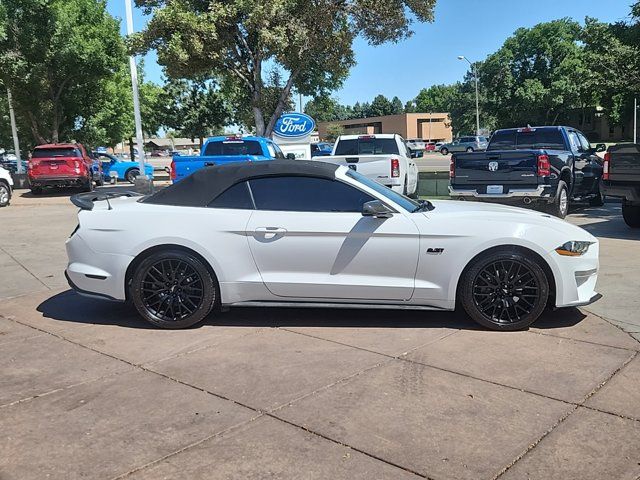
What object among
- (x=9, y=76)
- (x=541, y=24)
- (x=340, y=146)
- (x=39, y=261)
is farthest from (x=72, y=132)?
(x=541, y=24)

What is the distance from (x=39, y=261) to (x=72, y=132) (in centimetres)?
2018

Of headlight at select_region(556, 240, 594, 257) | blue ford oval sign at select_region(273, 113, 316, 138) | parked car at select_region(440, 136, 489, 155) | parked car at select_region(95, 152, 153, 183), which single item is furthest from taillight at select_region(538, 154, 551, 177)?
parked car at select_region(440, 136, 489, 155)

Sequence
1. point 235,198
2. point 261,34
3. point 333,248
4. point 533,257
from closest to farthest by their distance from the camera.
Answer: point 533,257
point 333,248
point 235,198
point 261,34

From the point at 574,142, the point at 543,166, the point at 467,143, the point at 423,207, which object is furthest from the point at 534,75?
the point at 423,207

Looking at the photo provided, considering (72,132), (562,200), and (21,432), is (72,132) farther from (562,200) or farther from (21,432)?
(21,432)

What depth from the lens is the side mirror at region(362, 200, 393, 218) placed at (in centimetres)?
505

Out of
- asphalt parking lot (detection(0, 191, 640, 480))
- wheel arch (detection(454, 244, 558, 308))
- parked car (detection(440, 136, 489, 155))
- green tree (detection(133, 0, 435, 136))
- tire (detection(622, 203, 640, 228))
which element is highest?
green tree (detection(133, 0, 435, 136))

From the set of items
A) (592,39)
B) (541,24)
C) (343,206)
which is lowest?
(343,206)

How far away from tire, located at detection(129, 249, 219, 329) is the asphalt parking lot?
152 mm

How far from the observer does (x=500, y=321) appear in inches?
201

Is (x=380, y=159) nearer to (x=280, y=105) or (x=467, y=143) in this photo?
(x=280, y=105)

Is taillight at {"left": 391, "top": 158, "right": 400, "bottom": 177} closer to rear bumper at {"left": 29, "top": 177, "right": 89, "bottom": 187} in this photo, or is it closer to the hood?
the hood

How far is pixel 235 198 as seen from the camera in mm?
5410

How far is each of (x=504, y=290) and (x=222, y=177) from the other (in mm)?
2735
